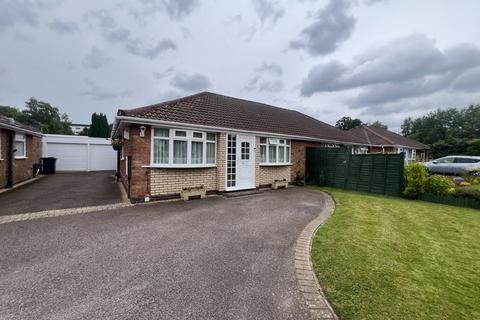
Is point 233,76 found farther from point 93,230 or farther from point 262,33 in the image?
point 93,230

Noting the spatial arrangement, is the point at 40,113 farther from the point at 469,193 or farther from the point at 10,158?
the point at 469,193

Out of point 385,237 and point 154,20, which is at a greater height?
point 154,20

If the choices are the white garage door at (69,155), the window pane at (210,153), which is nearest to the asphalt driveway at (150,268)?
the window pane at (210,153)

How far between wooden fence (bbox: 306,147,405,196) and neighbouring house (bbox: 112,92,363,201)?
1.10 metres

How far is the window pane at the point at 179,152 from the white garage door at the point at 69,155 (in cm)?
1579

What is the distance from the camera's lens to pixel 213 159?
9.24 m

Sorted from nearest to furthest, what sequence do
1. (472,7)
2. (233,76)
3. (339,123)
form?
(472,7) → (233,76) → (339,123)

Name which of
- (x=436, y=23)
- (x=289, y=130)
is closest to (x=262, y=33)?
(x=289, y=130)

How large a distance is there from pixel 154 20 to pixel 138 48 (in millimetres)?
1859

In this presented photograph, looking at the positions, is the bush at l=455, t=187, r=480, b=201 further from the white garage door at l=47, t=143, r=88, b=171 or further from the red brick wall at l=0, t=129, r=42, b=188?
the white garage door at l=47, t=143, r=88, b=171

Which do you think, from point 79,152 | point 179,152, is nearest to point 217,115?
point 179,152

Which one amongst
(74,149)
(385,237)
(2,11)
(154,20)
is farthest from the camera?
(74,149)

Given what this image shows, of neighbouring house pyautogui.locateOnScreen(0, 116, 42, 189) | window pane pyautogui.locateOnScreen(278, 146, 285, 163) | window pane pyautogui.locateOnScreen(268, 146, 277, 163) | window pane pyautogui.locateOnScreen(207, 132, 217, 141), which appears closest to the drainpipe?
neighbouring house pyautogui.locateOnScreen(0, 116, 42, 189)

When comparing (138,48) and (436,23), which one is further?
(138,48)
